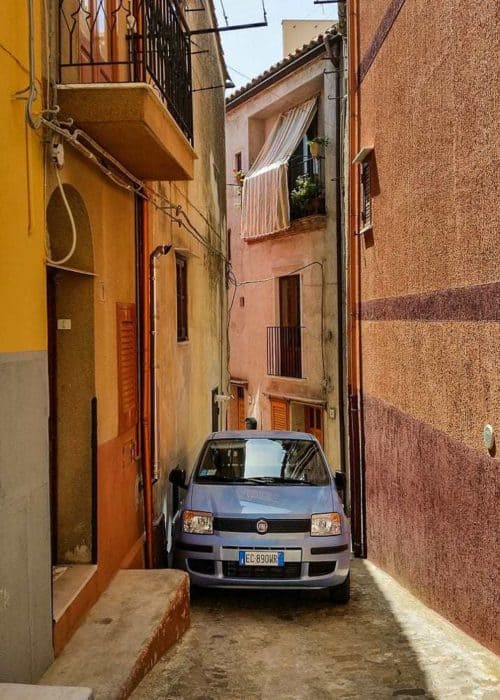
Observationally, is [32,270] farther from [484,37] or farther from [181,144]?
[484,37]

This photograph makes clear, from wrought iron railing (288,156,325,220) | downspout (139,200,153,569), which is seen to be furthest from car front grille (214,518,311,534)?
wrought iron railing (288,156,325,220)

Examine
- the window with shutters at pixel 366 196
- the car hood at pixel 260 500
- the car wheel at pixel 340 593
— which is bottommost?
the car wheel at pixel 340 593

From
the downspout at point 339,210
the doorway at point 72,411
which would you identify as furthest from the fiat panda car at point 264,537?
the downspout at point 339,210

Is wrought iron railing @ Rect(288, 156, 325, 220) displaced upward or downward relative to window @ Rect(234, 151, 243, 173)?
downward

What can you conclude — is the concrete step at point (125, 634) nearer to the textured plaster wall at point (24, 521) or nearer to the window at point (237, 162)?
the textured plaster wall at point (24, 521)

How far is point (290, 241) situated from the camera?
696 inches

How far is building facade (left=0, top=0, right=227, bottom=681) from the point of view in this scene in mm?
3932

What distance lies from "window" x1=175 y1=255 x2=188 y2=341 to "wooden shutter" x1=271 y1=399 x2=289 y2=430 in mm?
7607

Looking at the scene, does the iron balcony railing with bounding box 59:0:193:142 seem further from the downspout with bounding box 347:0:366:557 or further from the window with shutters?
the downspout with bounding box 347:0:366:557

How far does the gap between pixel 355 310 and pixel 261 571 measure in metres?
4.90

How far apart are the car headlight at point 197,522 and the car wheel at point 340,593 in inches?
56.2

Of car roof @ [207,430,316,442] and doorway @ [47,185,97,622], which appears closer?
doorway @ [47,185,97,622]

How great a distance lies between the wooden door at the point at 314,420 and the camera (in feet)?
56.2

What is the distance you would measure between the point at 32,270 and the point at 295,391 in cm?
1372
